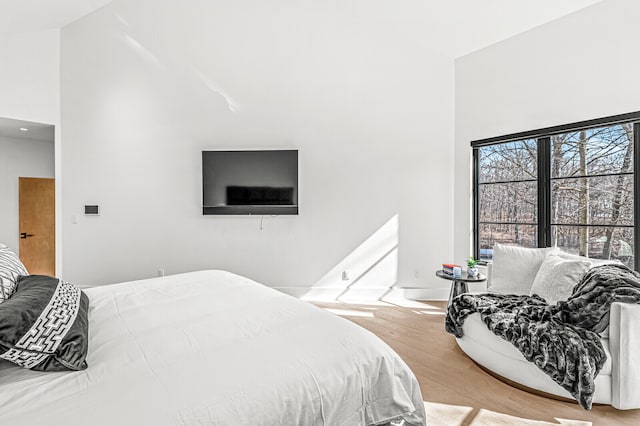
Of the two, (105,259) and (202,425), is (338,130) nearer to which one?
(105,259)

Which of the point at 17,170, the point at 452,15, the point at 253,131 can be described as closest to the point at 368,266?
the point at 253,131

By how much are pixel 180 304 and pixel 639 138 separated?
3.96m

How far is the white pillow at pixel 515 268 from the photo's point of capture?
311 cm

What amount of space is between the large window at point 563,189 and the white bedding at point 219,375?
2.96 meters

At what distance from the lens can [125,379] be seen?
1164mm

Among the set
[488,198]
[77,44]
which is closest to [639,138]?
[488,198]

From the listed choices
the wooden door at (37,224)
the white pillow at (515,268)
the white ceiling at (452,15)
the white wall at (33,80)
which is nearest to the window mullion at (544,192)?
the white pillow at (515,268)

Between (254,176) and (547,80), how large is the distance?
3401 mm

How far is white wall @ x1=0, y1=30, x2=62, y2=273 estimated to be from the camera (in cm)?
402

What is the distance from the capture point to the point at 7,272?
1.55 meters

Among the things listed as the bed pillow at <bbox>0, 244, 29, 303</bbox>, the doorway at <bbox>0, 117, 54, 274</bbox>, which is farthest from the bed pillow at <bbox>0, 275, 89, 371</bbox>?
the doorway at <bbox>0, 117, 54, 274</bbox>

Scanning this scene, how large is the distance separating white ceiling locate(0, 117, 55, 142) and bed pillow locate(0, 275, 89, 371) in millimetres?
3920

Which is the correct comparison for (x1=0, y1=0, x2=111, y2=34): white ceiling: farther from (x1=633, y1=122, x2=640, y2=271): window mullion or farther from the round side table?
(x1=633, y1=122, x2=640, y2=271): window mullion

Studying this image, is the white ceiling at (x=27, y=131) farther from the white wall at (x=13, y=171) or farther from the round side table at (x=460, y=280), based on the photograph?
the round side table at (x=460, y=280)
